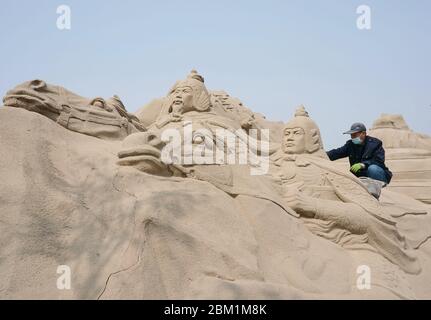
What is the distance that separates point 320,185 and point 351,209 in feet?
1.37

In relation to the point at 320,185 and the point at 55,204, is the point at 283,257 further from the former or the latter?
the point at 55,204

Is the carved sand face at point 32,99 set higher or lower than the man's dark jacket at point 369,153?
higher

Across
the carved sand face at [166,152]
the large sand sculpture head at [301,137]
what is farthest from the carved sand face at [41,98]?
the large sand sculpture head at [301,137]

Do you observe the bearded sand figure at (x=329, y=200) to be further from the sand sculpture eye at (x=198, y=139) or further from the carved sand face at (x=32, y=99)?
the carved sand face at (x=32, y=99)

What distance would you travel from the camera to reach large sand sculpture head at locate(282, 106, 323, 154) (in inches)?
198

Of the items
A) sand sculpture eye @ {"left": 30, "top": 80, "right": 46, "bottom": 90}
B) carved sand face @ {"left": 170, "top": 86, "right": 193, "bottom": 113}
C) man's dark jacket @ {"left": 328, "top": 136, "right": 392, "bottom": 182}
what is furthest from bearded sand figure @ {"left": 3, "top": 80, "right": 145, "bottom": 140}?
man's dark jacket @ {"left": 328, "top": 136, "right": 392, "bottom": 182}

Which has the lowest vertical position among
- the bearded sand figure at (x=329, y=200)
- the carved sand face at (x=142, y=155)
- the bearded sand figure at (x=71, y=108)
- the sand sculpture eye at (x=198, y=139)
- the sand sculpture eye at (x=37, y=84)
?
the bearded sand figure at (x=329, y=200)

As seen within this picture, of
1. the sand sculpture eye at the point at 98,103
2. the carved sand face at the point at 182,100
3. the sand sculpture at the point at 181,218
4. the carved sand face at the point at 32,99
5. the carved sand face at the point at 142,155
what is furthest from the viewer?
the carved sand face at the point at 182,100

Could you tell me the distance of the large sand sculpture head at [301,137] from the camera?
16.5 feet

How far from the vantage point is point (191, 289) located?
323 cm

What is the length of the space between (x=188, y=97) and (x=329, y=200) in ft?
6.50

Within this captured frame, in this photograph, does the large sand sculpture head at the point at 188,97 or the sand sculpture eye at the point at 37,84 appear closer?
the sand sculpture eye at the point at 37,84
